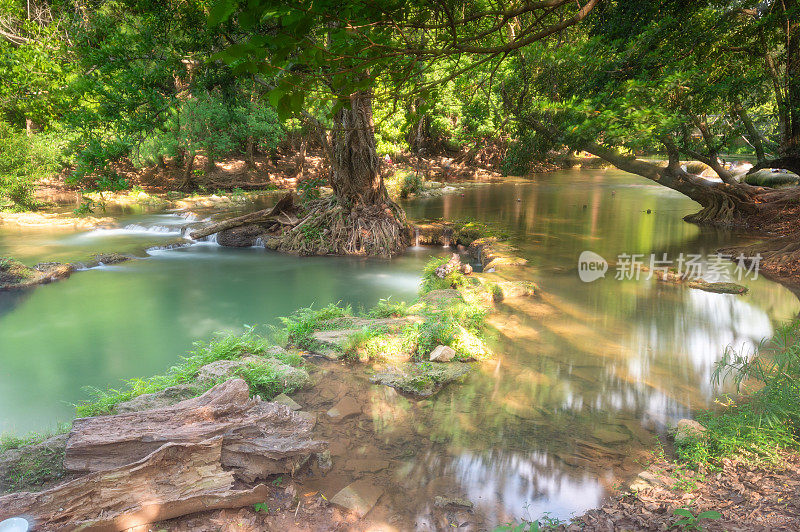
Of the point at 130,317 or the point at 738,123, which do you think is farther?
the point at 738,123

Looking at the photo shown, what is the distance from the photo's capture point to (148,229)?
1552 centimetres

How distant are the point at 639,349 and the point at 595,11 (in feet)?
25.9

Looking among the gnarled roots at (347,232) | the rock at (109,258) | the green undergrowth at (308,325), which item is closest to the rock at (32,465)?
the green undergrowth at (308,325)

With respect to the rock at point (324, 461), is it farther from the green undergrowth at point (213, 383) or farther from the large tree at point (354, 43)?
the large tree at point (354, 43)

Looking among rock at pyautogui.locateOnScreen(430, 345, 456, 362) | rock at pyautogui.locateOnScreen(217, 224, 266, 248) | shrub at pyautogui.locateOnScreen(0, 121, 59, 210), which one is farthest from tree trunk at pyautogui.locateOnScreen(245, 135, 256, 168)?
rock at pyautogui.locateOnScreen(430, 345, 456, 362)

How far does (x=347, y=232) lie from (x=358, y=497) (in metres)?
9.83

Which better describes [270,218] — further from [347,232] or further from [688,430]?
[688,430]

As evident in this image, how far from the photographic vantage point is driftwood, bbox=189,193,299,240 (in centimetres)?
1385

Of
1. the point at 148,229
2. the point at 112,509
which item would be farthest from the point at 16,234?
the point at 112,509

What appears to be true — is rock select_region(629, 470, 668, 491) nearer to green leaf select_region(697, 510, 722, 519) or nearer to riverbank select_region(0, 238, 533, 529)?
green leaf select_region(697, 510, 722, 519)

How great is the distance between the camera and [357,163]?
41.5 ft

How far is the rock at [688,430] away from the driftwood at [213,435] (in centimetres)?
296

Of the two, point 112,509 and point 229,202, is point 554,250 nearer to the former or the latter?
point 112,509

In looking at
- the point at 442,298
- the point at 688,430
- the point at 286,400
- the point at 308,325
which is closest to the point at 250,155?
the point at 442,298
